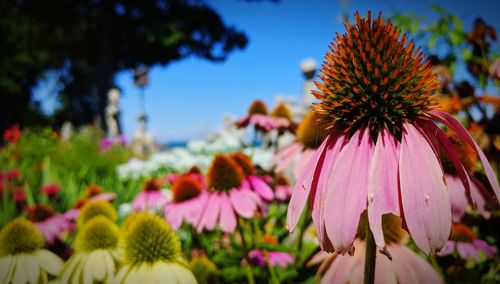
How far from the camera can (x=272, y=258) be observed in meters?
1.17

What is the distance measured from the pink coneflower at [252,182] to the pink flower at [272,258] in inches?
6.7

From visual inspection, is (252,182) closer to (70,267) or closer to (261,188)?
(261,188)

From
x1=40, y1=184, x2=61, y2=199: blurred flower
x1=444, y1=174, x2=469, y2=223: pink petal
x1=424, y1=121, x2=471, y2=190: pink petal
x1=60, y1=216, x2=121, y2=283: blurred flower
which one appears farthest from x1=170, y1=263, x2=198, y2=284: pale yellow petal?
x1=40, y1=184, x2=61, y2=199: blurred flower

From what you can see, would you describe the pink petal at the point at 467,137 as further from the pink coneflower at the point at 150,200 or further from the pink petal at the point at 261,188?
the pink coneflower at the point at 150,200

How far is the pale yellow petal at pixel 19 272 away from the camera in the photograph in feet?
1.93

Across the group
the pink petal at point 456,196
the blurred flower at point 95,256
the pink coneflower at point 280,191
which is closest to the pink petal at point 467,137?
the pink petal at point 456,196

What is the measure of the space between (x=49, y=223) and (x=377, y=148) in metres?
→ 1.10

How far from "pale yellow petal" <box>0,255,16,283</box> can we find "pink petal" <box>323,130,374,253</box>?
0.54 metres

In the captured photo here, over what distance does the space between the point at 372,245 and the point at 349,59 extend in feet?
0.90

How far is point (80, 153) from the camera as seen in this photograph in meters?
5.34

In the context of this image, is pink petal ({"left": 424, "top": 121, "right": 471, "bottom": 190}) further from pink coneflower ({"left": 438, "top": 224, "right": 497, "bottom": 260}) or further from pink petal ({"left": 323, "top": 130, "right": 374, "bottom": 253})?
pink coneflower ({"left": 438, "top": 224, "right": 497, "bottom": 260})

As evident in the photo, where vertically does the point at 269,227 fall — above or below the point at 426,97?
below

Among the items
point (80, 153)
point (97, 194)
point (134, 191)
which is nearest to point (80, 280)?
point (97, 194)

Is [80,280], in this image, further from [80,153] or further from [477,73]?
[80,153]
